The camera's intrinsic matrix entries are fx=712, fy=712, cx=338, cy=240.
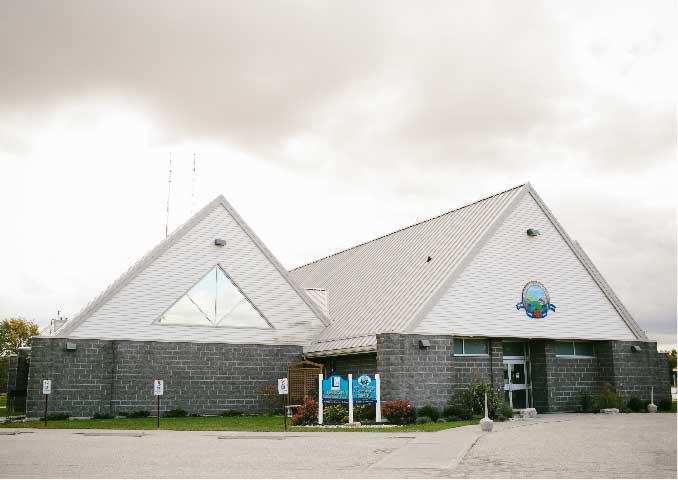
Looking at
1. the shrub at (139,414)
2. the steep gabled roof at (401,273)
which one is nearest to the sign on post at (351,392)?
the steep gabled roof at (401,273)

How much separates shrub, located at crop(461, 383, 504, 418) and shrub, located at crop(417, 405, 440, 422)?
1.63m

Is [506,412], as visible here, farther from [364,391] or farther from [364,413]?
[364,391]

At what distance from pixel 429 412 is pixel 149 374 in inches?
478

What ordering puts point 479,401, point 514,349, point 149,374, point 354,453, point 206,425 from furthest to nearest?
point 514,349, point 149,374, point 479,401, point 206,425, point 354,453

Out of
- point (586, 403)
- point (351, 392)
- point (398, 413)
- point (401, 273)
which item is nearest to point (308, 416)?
point (351, 392)

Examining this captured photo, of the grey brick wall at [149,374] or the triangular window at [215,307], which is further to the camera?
the triangular window at [215,307]

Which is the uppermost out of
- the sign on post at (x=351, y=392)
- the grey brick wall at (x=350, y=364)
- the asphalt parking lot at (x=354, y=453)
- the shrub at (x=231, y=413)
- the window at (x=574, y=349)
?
the window at (x=574, y=349)

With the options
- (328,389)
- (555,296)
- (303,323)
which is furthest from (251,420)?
(555,296)

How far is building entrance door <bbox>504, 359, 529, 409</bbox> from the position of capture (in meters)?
30.6

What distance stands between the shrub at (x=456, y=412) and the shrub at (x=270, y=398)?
870cm

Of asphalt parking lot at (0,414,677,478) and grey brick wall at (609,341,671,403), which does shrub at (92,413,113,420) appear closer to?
asphalt parking lot at (0,414,677,478)

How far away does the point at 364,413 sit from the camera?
84.9 feet

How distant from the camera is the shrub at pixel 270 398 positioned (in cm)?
3222

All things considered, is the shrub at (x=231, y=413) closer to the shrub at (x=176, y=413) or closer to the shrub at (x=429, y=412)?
the shrub at (x=176, y=413)
